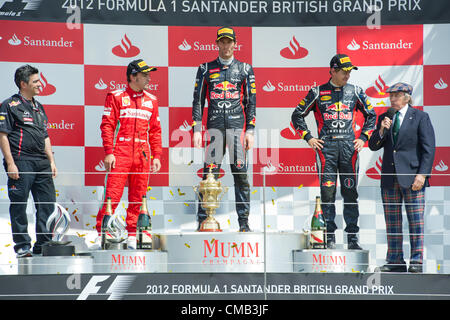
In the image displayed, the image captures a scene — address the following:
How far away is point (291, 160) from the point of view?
20.9 feet

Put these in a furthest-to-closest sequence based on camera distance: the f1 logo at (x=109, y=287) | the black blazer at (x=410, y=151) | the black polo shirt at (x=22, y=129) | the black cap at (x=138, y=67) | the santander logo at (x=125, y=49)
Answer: the santander logo at (x=125, y=49) < the black cap at (x=138, y=67) < the black polo shirt at (x=22, y=129) < the black blazer at (x=410, y=151) < the f1 logo at (x=109, y=287)

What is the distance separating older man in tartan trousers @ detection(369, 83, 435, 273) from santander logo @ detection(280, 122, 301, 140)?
1.26m

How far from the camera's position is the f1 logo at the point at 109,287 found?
4.36 metres

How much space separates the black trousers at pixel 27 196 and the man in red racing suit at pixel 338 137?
1.91 metres

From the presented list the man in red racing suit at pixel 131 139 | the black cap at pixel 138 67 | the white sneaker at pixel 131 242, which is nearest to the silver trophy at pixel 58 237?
the white sneaker at pixel 131 242

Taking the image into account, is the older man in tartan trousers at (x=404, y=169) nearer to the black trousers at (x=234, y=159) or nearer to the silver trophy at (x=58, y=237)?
the black trousers at (x=234, y=159)

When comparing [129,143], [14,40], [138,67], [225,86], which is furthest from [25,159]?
[225,86]

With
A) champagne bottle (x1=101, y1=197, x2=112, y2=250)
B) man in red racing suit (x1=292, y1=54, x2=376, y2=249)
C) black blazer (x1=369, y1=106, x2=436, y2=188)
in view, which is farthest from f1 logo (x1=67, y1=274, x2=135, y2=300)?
black blazer (x1=369, y1=106, x2=436, y2=188)

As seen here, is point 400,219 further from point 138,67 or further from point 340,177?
point 138,67

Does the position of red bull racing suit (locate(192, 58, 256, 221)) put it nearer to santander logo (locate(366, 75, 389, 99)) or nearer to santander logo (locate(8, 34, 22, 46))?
santander logo (locate(366, 75, 389, 99))

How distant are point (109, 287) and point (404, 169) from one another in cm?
212

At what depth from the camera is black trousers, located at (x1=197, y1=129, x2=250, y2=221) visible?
5391 mm
